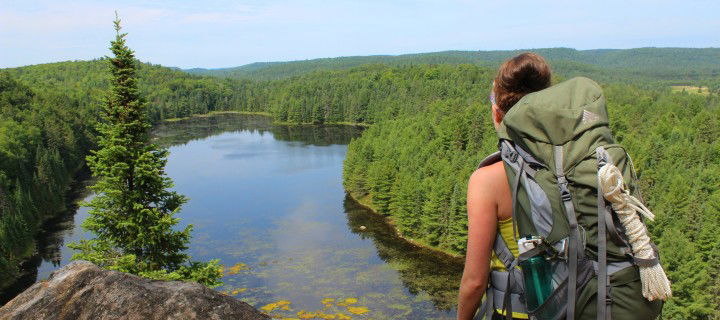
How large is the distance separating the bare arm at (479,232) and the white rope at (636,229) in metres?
0.65

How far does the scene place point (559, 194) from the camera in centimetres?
289

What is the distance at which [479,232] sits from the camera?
319 cm

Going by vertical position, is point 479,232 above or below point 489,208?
below

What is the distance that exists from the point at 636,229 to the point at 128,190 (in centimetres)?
1420

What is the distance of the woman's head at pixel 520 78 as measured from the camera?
3416 millimetres

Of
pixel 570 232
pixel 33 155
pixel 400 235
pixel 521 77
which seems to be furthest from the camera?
pixel 33 155

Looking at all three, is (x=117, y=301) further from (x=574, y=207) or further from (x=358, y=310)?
(x=358, y=310)

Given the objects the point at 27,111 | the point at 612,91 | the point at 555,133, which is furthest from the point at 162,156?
the point at 612,91

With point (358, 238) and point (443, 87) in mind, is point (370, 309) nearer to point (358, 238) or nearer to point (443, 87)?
point (358, 238)

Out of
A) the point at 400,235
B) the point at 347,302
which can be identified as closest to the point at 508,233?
the point at 347,302

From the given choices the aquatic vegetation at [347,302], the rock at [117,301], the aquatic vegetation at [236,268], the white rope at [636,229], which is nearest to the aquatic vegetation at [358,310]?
the aquatic vegetation at [347,302]

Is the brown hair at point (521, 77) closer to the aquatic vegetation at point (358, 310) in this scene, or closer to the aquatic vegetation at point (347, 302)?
the aquatic vegetation at point (358, 310)

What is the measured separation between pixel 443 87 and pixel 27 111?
296 feet

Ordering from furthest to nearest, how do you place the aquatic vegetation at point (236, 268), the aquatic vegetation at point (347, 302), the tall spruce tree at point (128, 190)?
the aquatic vegetation at point (236, 268) → the aquatic vegetation at point (347, 302) → the tall spruce tree at point (128, 190)
